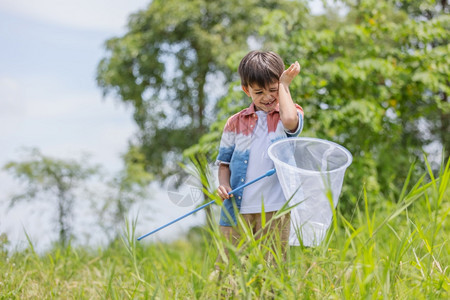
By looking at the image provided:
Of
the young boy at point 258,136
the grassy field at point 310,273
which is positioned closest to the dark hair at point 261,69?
the young boy at point 258,136

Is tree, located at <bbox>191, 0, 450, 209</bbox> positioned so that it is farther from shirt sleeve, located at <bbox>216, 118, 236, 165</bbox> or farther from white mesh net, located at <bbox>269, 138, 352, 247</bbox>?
white mesh net, located at <bbox>269, 138, 352, 247</bbox>

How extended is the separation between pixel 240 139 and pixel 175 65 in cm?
967

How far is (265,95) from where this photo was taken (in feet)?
7.14

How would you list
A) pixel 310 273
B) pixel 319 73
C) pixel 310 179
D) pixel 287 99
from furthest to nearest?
1. pixel 319 73
2. pixel 287 99
3. pixel 310 179
4. pixel 310 273

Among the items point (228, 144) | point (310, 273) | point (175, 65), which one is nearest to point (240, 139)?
point (228, 144)

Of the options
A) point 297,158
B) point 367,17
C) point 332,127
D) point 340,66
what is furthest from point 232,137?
point 367,17

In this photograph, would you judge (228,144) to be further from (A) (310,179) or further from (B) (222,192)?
(A) (310,179)

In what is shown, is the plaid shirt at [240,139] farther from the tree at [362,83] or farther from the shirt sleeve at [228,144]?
the tree at [362,83]

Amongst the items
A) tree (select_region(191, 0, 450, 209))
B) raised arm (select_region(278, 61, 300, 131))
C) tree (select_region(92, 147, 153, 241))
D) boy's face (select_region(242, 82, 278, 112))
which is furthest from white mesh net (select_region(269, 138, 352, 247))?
tree (select_region(92, 147, 153, 241))

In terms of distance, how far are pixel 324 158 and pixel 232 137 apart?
0.46 m

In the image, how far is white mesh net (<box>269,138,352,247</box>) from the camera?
197 centimetres

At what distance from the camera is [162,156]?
11539 millimetres

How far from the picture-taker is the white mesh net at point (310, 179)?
197cm

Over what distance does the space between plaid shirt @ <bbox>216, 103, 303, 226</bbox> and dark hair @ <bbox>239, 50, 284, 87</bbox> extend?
0.55ft
